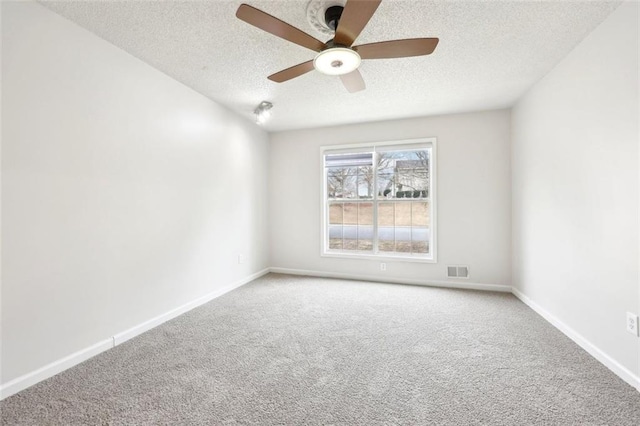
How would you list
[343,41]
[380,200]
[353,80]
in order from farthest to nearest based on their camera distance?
[380,200] < [353,80] < [343,41]

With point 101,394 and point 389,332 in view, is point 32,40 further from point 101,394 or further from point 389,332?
point 389,332

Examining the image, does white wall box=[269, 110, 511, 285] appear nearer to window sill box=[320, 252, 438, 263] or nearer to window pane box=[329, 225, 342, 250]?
window sill box=[320, 252, 438, 263]

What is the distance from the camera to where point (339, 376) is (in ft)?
6.35

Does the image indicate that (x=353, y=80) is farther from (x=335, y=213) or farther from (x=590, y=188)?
(x=335, y=213)

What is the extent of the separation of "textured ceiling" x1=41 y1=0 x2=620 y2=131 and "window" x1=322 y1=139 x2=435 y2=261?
0.99 m

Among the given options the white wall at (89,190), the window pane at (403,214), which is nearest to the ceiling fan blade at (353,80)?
the white wall at (89,190)

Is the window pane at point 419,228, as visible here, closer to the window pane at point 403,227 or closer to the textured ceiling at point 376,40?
the window pane at point 403,227

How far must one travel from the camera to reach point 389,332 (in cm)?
262


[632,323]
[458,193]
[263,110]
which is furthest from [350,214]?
[632,323]

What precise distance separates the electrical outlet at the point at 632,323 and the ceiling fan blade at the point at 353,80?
2.49 meters

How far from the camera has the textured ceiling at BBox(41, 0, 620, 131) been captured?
1915mm

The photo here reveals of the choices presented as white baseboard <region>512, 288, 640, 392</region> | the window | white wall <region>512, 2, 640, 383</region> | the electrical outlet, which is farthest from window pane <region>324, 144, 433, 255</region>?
the electrical outlet

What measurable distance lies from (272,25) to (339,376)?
90.1 inches

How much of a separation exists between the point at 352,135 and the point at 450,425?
3.85 m
